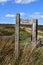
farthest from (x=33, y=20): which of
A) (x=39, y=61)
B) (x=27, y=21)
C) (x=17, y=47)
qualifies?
(x=39, y=61)

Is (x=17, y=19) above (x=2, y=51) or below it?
above

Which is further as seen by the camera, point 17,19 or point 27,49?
point 17,19

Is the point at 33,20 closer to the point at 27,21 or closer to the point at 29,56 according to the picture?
the point at 27,21

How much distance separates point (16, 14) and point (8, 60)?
11.5 ft

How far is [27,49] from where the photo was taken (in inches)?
292

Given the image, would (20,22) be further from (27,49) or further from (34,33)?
(27,49)

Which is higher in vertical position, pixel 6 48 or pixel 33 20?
pixel 33 20

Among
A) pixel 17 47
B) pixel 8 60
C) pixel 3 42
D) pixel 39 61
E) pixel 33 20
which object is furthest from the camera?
pixel 33 20

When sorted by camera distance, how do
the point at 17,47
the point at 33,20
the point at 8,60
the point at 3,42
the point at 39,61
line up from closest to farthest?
the point at 8,60
the point at 39,61
the point at 3,42
the point at 17,47
the point at 33,20

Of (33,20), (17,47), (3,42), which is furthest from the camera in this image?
(33,20)

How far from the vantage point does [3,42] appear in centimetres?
877

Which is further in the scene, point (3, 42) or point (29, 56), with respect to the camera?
point (3, 42)

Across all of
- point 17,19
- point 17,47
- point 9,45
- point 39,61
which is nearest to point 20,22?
point 17,19

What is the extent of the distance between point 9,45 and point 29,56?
1812 mm
